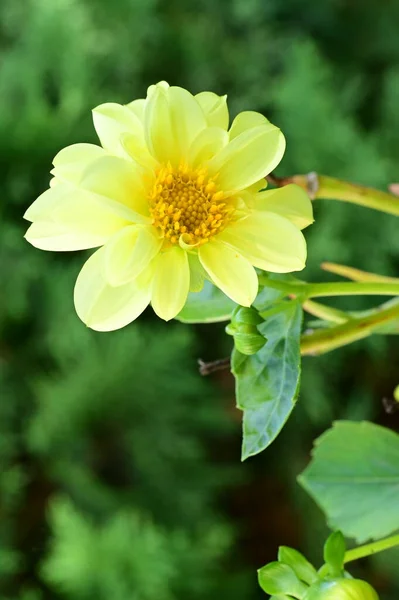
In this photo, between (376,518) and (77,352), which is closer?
(376,518)

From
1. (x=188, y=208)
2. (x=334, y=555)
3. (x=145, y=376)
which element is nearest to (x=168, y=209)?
(x=188, y=208)

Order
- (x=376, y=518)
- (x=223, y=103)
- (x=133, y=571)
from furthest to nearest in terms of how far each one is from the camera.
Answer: (x=133, y=571) → (x=376, y=518) → (x=223, y=103)

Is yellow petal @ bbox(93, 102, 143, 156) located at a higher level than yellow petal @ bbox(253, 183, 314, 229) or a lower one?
higher

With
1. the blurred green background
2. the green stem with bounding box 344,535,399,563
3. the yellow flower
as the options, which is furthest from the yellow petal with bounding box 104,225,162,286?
the blurred green background

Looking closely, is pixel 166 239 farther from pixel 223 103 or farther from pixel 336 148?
pixel 336 148

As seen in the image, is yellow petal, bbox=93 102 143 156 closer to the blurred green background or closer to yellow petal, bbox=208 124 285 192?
yellow petal, bbox=208 124 285 192

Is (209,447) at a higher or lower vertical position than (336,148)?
lower

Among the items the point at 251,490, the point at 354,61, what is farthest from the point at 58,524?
the point at 354,61
